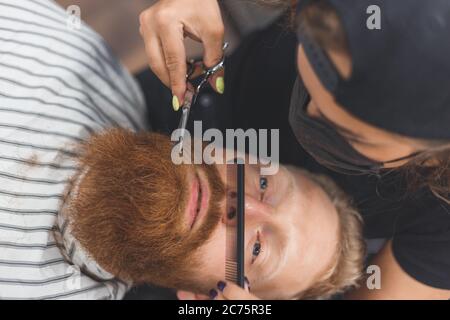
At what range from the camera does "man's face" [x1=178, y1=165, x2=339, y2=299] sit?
827 millimetres

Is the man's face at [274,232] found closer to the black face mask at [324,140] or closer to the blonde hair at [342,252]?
the blonde hair at [342,252]

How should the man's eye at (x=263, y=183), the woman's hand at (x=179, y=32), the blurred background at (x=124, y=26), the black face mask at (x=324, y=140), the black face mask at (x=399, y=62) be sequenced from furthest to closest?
1. the blurred background at (x=124, y=26)
2. the man's eye at (x=263, y=183)
3. the woman's hand at (x=179, y=32)
4. the black face mask at (x=324, y=140)
5. the black face mask at (x=399, y=62)

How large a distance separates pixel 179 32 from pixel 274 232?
0.37m

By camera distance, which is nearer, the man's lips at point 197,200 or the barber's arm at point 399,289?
the man's lips at point 197,200

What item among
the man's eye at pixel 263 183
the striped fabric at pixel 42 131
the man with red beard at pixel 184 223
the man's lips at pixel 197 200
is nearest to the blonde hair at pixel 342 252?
the man with red beard at pixel 184 223

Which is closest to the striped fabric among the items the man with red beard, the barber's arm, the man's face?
the man with red beard

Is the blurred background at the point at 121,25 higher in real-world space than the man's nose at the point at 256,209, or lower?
higher

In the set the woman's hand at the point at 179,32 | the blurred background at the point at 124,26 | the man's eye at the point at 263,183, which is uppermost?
the blurred background at the point at 124,26

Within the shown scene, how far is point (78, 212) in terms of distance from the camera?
2.73 ft

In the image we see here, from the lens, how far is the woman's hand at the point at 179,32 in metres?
0.78

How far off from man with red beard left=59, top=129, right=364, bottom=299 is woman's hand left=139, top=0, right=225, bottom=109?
13 centimetres

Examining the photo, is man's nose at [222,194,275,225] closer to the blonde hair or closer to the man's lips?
the man's lips

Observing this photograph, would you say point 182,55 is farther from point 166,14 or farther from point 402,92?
point 402,92
